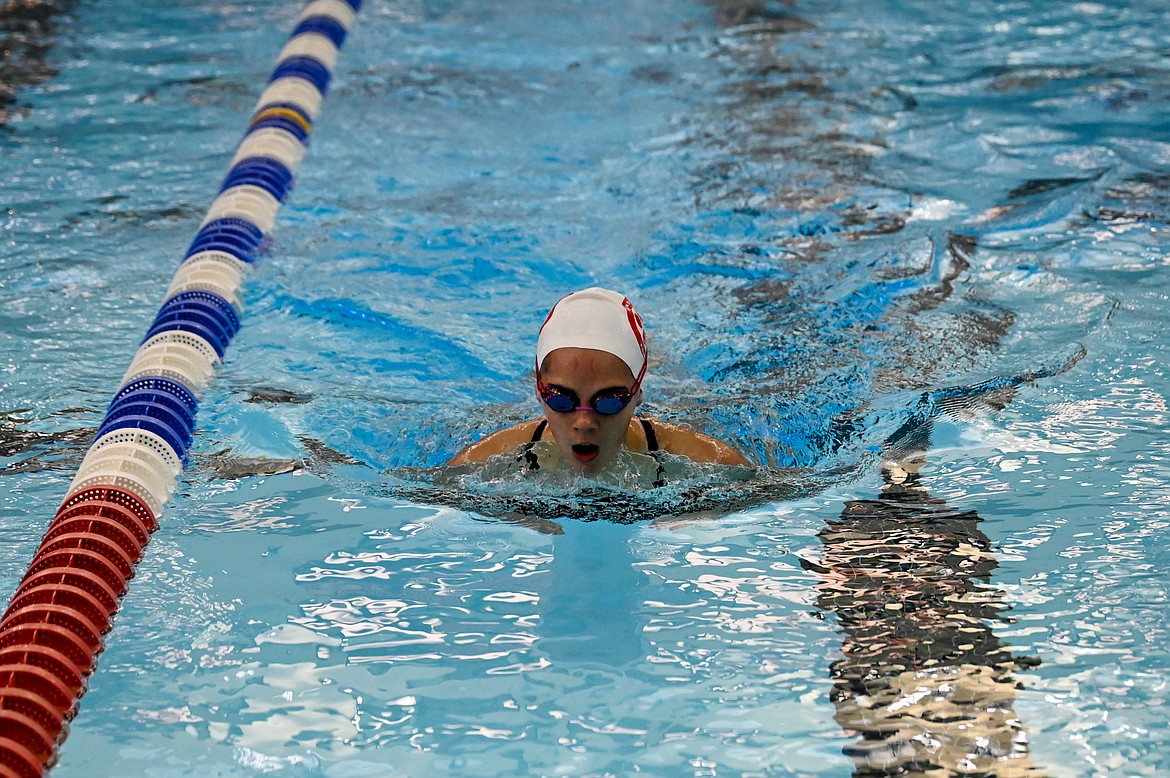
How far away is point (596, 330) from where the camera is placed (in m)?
3.42

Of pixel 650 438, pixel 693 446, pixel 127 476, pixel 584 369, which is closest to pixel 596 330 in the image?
pixel 584 369

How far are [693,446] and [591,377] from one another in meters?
0.56

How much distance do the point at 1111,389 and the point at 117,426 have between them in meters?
3.11

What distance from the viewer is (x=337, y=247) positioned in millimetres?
5590

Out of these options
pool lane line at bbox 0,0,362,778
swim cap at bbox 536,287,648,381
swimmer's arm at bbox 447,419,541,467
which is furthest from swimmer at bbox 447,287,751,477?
pool lane line at bbox 0,0,362,778

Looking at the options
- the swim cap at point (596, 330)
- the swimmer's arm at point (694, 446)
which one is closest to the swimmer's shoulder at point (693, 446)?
the swimmer's arm at point (694, 446)

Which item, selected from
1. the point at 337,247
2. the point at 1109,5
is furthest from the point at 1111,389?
the point at 1109,5

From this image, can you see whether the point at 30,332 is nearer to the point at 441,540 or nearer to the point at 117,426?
the point at 117,426

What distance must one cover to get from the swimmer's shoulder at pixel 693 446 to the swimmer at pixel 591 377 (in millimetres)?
74

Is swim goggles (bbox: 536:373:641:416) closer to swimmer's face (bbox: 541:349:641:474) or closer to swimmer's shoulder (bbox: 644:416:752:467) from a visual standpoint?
swimmer's face (bbox: 541:349:641:474)

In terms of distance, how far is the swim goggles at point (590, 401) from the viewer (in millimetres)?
3336

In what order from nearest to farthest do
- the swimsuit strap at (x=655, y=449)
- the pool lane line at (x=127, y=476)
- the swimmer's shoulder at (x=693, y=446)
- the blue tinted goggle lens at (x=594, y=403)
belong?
the pool lane line at (x=127, y=476)
the blue tinted goggle lens at (x=594, y=403)
the swimsuit strap at (x=655, y=449)
the swimmer's shoulder at (x=693, y=446)

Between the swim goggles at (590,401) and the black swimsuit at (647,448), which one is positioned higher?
the black swimsuit at (647,448)

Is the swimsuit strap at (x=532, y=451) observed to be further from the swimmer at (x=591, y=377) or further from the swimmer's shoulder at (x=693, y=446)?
Result: the swimmer's shoulder at (x=693, y=446)
